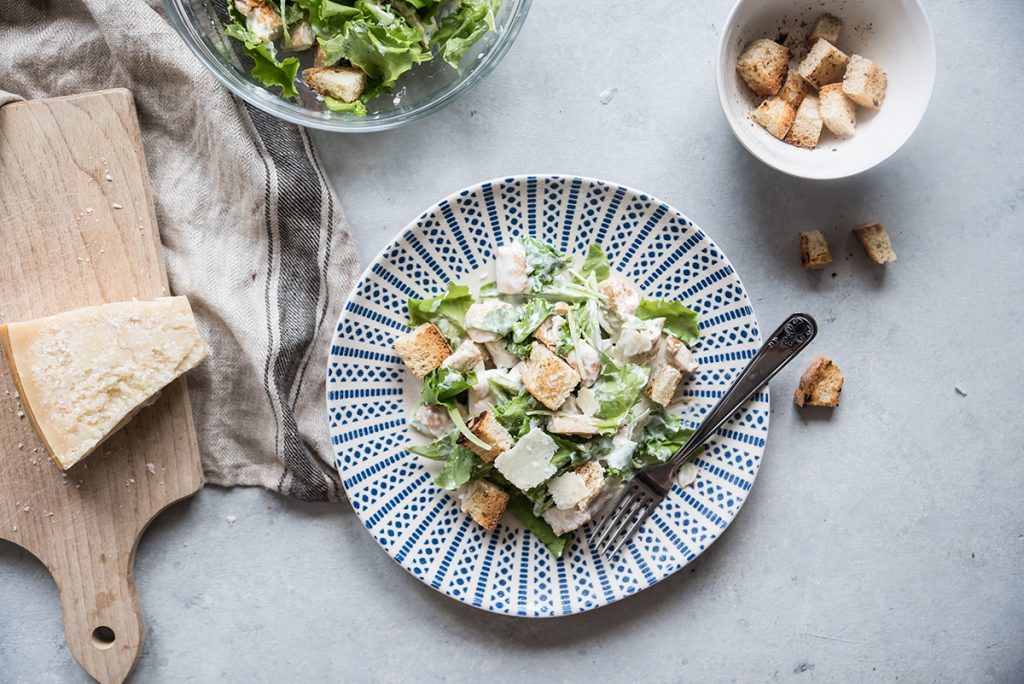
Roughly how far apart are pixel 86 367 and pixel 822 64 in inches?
87.9

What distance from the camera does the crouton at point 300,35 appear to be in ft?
6.88

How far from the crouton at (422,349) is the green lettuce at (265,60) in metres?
0.73

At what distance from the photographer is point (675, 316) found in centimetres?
226

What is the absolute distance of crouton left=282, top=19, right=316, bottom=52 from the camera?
2096 mm

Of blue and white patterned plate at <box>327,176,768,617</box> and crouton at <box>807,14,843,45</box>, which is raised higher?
crouton at <box>807,14,843,45</box>

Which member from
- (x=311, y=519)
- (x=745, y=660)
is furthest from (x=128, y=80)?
(x=745, y=660)

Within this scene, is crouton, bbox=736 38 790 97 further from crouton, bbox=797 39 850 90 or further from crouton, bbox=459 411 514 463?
crouton, bbox=459 411 514 463

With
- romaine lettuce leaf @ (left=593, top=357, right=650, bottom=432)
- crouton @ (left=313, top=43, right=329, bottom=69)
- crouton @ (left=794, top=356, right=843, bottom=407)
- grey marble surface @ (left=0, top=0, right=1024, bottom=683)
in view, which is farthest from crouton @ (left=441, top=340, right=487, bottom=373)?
crouton @ (left=794, top=356, right=843, bottom=407)

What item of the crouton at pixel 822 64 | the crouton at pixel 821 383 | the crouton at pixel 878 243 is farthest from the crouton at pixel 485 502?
the crouton at pixel 822 64

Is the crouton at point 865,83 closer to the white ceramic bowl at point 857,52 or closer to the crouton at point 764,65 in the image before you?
the white ceramic bowl at point 857,52

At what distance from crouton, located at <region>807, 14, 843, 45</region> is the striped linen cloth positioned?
1487 mm

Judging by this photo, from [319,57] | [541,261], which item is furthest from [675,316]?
[319,57]

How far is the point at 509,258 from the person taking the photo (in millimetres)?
2178

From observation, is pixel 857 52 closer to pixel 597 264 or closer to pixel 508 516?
pixel 597 264
